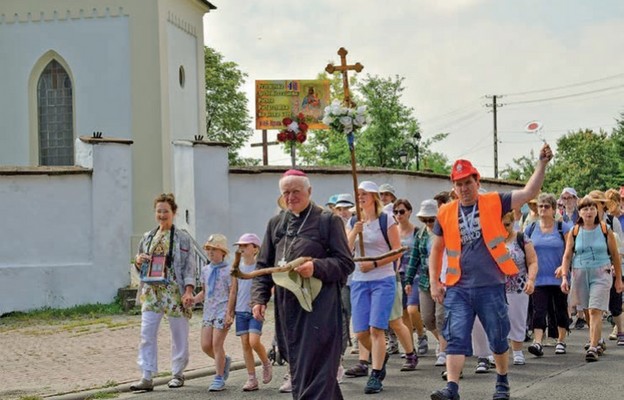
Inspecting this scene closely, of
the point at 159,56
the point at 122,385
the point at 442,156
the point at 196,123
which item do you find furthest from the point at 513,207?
the point at 442,156

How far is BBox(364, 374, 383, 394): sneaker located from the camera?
36.1ft

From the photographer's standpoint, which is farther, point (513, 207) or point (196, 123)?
point (196, 123)

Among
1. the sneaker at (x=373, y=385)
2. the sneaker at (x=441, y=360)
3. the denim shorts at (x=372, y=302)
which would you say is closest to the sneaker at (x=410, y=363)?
the sneaker at (x=441, y=360)

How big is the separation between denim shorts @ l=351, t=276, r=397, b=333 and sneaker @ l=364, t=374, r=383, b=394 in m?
0.49

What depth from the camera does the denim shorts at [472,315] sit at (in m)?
9.66

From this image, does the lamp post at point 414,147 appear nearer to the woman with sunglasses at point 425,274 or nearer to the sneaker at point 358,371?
the woman with sunglasses at point 425,274

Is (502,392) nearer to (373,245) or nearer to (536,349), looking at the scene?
(373,245)

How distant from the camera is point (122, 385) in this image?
12.2 m

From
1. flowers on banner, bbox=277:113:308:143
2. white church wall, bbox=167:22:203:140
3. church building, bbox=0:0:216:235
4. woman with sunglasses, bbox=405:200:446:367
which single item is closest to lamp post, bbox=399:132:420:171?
white church wall, bbox=167:22:203:140

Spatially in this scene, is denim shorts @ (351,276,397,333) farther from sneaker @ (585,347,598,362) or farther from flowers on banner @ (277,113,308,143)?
flowers on banner @ (277,113,308,143)

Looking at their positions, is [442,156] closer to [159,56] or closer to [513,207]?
[159,56]

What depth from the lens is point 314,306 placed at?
8.30 meters

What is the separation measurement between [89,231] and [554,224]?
10.3m

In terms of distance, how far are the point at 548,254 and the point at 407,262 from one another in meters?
1.80
